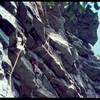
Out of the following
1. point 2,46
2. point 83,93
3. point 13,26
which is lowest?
point 83,93

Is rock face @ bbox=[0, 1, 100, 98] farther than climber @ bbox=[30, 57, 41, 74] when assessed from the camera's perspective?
No

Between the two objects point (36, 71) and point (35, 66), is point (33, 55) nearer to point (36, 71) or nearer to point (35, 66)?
point (35, 66)

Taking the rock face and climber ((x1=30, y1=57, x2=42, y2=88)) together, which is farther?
climber ((x1=30, y1=57, x2=42, y2=88))

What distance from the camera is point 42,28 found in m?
43.2

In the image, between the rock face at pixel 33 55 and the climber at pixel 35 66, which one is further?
the climber at pixel 35 66

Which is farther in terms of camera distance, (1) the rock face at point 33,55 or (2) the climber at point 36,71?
(2) the climber at point 36,71

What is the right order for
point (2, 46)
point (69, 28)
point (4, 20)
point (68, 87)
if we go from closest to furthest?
point (2, 46), point (4, 20), point (68, 87), point (69, 28)

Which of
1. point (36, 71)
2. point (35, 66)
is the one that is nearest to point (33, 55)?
point (35, 66)

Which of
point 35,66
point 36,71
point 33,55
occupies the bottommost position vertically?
point 36,71

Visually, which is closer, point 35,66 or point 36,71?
point 35,66

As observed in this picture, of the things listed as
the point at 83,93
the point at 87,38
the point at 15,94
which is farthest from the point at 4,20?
the point at 87,38

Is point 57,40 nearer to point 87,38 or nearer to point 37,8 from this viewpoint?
point 37,8

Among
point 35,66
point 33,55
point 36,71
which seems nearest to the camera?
point 35,66

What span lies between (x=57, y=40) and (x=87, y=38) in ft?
103
